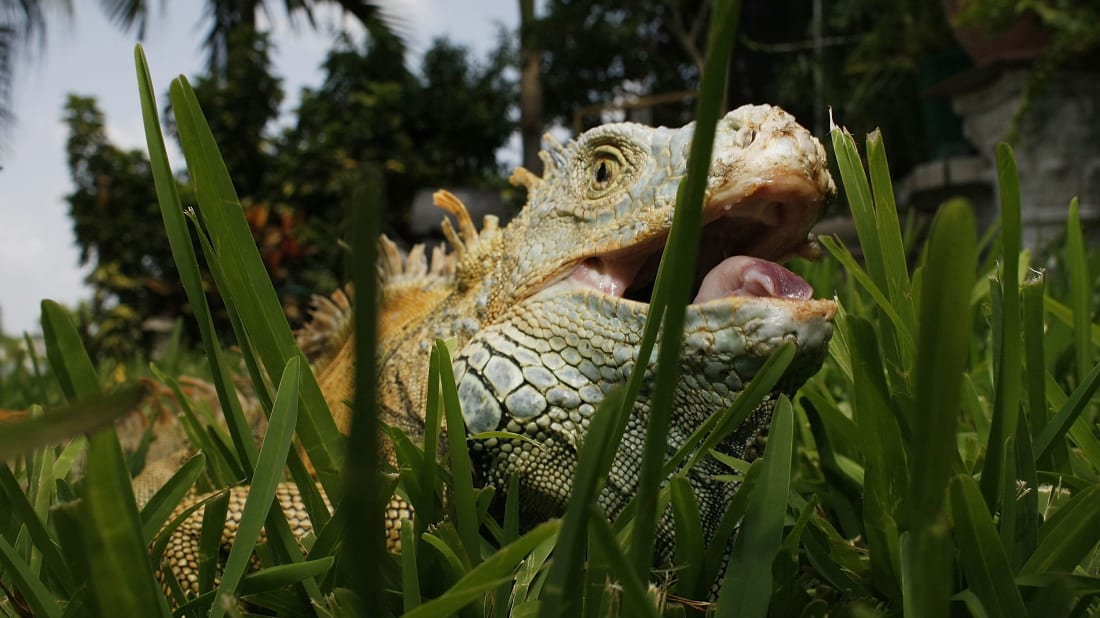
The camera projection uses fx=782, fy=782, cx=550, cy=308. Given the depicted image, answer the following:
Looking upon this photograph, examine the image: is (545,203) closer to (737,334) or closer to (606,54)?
(737,334)

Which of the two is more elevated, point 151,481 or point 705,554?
point 705,554

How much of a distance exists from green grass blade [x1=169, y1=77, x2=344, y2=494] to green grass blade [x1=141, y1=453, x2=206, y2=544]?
9cm

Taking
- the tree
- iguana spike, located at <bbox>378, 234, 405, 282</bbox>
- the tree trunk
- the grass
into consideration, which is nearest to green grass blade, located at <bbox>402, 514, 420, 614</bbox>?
the grass

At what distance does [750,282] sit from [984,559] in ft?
0.85

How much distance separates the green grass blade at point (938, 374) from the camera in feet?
0.94

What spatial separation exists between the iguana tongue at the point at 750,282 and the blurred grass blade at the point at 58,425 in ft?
1.54

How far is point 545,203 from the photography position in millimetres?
785

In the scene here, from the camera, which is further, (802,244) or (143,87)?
(802,244)

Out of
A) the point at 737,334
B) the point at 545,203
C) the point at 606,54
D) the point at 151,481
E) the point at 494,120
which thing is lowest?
the point at 151,481

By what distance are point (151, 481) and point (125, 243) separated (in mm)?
7130

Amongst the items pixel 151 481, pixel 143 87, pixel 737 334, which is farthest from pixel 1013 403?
pixel 151 481

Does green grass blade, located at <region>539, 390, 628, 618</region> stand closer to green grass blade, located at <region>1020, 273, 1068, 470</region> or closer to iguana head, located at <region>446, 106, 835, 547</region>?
iguana head, located at <region>446, 106, 835, 547</region>

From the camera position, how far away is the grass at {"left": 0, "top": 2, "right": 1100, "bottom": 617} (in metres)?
0.29

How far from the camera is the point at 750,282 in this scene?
0.61 meters
